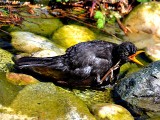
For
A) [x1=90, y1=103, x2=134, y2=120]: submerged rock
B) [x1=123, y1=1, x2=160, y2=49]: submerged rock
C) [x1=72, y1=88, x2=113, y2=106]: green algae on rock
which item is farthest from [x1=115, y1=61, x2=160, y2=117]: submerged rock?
[x1=123, y1=1, x2=160, y2=49]: submerged rock

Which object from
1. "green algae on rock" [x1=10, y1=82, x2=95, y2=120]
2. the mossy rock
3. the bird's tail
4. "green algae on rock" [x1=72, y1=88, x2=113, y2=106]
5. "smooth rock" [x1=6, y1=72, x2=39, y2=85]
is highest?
the mossy rock

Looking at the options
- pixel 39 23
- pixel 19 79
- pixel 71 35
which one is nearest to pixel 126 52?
pixel 19 79

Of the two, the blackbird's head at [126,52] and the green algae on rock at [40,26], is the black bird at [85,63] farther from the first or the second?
the green algae on rock at [40,26]

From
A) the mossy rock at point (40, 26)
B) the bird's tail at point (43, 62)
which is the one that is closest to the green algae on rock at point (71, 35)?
the mossy rock at point (40, 26)

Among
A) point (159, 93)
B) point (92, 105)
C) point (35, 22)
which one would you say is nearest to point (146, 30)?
point (35, 22)

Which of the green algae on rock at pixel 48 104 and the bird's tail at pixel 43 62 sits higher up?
the bird's tail at pixel 43 62

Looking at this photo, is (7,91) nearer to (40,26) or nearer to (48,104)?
(48,104)

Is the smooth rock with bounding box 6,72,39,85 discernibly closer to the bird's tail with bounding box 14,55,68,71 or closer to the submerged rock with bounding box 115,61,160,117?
the bird's tail with bounding box 14,55,68,71

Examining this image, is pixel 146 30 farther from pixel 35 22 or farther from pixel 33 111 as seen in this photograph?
pixel 33 111
